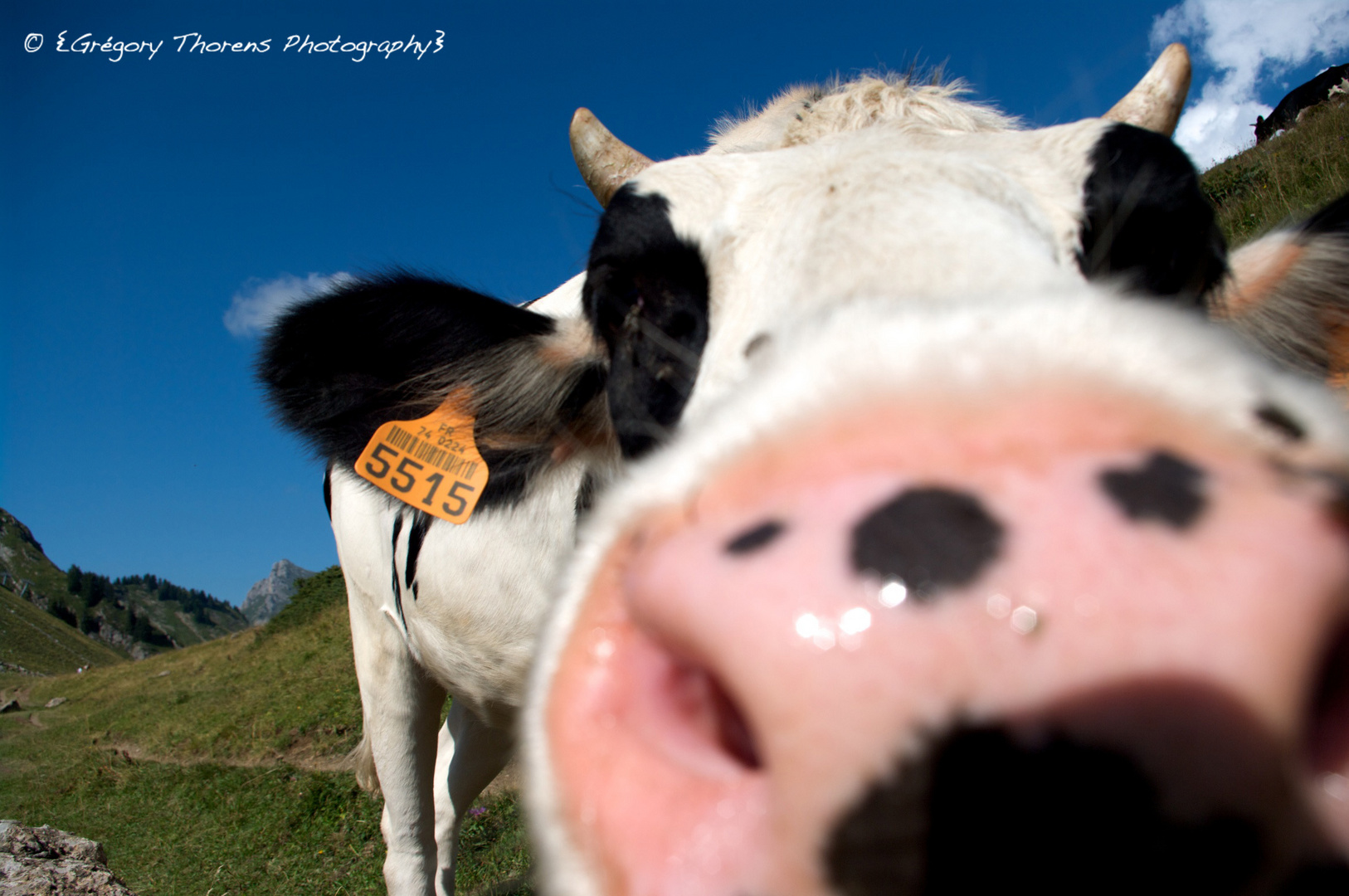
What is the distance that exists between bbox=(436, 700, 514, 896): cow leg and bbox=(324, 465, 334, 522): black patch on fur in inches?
51.4

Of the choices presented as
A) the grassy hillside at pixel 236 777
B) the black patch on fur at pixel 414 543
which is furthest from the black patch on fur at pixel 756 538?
the grassy hillside at pixel 236 777

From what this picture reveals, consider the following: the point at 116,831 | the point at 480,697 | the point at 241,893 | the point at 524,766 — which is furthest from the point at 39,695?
the point at 524,766

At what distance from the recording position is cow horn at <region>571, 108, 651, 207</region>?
237cm

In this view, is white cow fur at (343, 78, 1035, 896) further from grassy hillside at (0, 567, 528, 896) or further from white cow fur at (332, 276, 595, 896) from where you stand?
grassy hillside at (0, 567, 528, 896)

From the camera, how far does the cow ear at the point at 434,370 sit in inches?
88.6

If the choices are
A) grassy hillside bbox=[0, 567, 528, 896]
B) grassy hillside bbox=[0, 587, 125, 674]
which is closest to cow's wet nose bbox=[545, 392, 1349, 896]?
grassy hillside bbox=[0, 567, 528, 896]

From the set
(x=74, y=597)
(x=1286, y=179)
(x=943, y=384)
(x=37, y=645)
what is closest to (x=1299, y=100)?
(x=1286, y=179)

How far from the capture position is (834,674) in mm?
553

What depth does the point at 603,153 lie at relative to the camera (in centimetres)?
239

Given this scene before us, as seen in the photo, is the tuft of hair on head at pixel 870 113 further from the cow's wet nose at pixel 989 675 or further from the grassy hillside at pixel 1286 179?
the grassy hillside at pixel 1286 179

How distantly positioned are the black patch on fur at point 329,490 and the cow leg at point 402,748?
0.61 metres

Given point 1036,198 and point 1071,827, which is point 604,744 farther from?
point 1036,198

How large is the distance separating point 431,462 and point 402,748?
189 centimetres

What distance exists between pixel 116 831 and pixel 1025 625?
12062 millimetres
